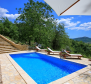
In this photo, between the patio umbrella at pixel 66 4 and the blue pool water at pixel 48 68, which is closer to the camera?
the patio umbrella at pixel 66 4

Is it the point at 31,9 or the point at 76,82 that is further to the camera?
the point at 31,9

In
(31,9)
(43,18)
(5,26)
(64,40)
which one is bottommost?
(64,40)

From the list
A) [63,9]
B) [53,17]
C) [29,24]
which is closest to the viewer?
[63,9]

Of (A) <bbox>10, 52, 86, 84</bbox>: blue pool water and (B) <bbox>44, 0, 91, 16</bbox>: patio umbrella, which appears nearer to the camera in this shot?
(B) <bbox>44, 0, 91, 16</bbox>: patio umbrella

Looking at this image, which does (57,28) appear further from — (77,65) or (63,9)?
(63,9)

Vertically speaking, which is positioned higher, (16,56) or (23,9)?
(23,9)

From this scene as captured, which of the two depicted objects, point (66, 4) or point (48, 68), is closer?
point (66, 4)

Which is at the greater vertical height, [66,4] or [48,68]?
[66,4]

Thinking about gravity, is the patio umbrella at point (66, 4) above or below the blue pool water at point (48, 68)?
above

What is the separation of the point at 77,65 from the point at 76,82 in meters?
2.77

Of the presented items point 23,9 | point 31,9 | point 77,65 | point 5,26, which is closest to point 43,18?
point 31,9

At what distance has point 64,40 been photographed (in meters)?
24.1

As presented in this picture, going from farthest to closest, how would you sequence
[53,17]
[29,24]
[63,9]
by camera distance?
1. [53,17]
2. [29,24]
3. [63,9]

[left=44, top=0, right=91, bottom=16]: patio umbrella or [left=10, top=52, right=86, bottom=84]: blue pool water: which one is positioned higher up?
[left=44, top=0, right=91, bottom=16]: patio umbrella
